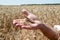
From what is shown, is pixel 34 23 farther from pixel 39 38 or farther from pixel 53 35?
pixel 39 38

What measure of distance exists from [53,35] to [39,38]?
3.21ft

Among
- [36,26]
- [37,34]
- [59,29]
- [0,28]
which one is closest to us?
[36,26]

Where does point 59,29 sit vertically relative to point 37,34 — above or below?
above

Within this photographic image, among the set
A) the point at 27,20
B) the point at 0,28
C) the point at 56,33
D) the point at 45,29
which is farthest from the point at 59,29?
the point at 0,28

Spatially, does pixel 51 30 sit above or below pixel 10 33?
above

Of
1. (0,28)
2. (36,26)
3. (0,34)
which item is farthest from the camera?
(0,28)

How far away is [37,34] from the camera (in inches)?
103

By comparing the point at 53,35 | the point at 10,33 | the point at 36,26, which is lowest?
the point at 10,33

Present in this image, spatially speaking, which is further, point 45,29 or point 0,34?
point 0,34

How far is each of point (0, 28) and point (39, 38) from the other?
82cm

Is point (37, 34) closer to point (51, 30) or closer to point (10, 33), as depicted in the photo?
point (10, 33)

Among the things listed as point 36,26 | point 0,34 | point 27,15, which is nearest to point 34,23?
point 36,26

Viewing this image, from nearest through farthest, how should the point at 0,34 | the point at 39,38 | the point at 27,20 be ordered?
the point at 27,20 → the point at 39,38 → the point at 0,34

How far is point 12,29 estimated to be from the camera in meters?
3.15
